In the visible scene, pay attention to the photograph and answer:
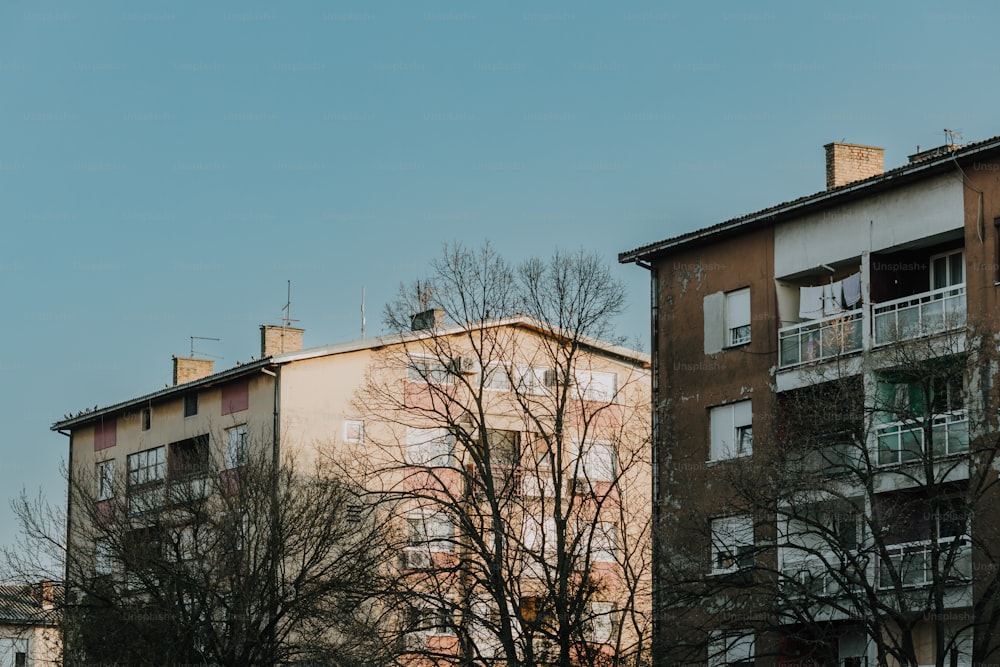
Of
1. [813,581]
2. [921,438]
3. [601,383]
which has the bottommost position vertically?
[813,581]

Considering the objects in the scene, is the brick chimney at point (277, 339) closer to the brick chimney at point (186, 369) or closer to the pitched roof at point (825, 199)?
the brick chimney at point (186, 369)

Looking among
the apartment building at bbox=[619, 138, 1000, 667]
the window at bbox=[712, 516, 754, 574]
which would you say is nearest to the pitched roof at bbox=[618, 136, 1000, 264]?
the apartment building at bbox=[619, 138, 1000, 667]

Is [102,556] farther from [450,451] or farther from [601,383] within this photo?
[601,383]

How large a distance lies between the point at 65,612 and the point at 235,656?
5669 millimetres

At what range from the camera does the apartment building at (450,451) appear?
39812 millimetres

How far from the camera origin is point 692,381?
135 feet

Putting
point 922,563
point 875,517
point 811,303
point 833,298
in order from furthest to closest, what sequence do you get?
point 811,303, point 833,298, point 922,563, point 875,517

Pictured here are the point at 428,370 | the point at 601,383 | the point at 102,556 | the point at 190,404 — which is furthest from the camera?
the point at 190,404

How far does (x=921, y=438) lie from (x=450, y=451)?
12.1 meters

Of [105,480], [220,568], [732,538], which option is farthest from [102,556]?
[732,538]

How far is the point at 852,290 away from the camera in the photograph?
124 feet

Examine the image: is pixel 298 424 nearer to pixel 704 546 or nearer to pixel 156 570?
pixel 156 570

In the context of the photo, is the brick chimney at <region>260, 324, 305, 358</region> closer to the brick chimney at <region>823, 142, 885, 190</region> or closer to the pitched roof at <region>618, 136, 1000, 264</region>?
the pitched roof at <region>618, 136, 1000, 264</region>

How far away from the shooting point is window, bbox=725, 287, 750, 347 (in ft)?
132
